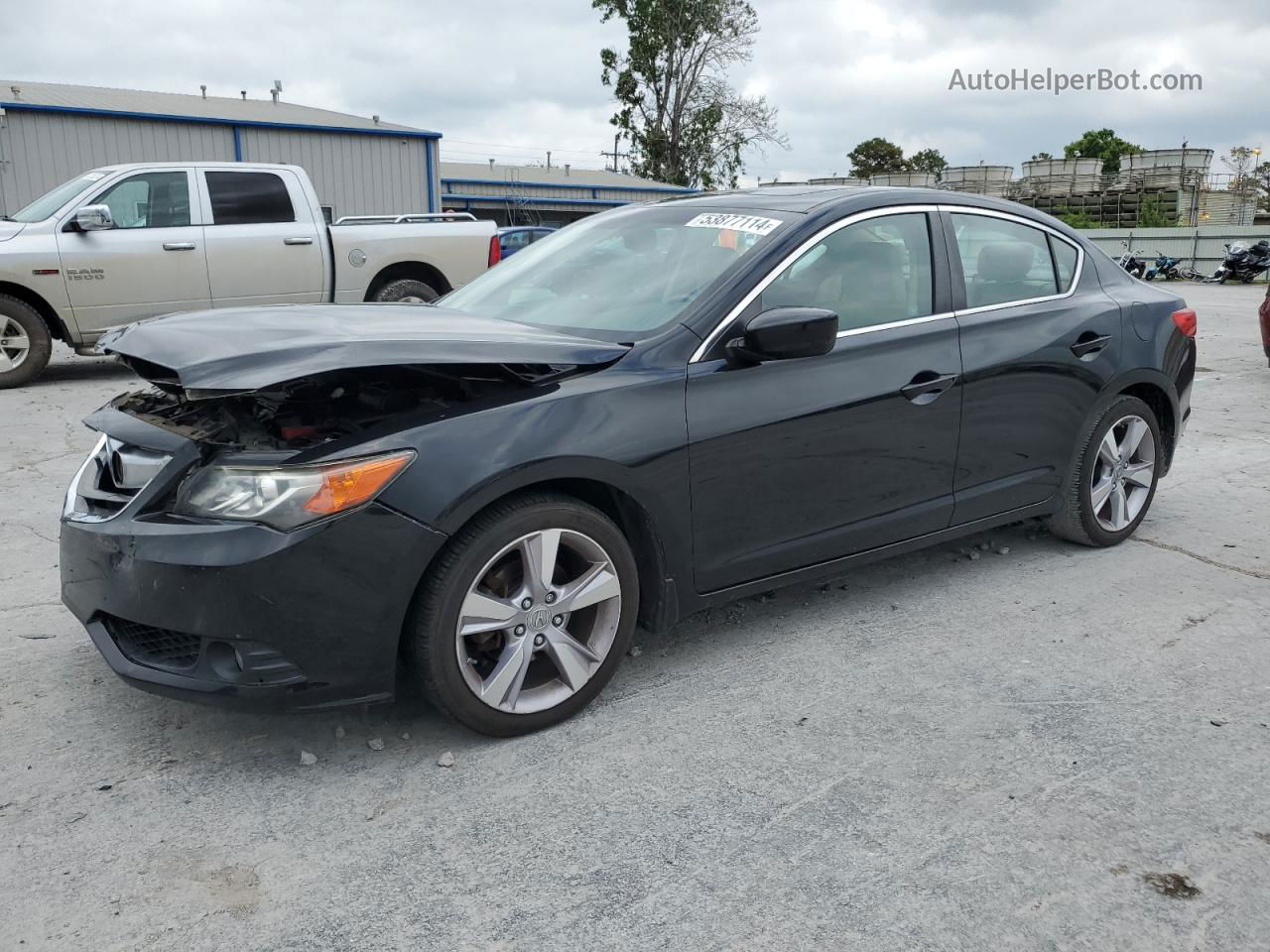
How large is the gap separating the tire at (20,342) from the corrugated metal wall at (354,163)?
1638 centimetres

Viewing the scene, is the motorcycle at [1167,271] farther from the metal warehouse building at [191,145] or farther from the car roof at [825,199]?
the car roof at [825,199]

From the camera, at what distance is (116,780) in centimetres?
289

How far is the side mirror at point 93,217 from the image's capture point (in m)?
9.16

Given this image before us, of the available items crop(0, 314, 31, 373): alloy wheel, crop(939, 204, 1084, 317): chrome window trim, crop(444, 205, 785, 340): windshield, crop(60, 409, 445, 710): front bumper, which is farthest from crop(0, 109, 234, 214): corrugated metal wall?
crop(60, 409, 445, 710): front bumper

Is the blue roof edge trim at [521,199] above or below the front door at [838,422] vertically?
above

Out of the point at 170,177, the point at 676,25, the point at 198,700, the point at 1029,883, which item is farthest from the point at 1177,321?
the point at 676,25

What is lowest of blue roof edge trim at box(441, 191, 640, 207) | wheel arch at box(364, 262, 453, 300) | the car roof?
wheel arch at box(364, 262, 453, 300)

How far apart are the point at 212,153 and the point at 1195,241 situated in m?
26.3

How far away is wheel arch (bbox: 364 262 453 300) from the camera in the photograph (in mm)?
10945

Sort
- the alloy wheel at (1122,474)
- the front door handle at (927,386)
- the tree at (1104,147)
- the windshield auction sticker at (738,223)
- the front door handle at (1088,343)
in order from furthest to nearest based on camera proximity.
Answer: the tree at (1104,147) → the alloy wheel at (1122,474) → the front door handle at (1088,343) → the front door handle at (927,386) → the windshield auction sticker at (738,223)

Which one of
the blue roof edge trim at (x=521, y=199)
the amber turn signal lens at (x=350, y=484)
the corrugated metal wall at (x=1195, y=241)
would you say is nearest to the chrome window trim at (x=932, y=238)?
the amber turn signal lens at (x=350, y=484)

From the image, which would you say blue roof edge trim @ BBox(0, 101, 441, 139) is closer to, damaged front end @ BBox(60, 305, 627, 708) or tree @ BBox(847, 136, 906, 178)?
damaged front end @ BBox(60, 305, 627, 708)

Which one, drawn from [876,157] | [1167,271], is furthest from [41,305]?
[876,157]

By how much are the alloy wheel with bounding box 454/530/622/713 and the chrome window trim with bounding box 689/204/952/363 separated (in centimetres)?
76
